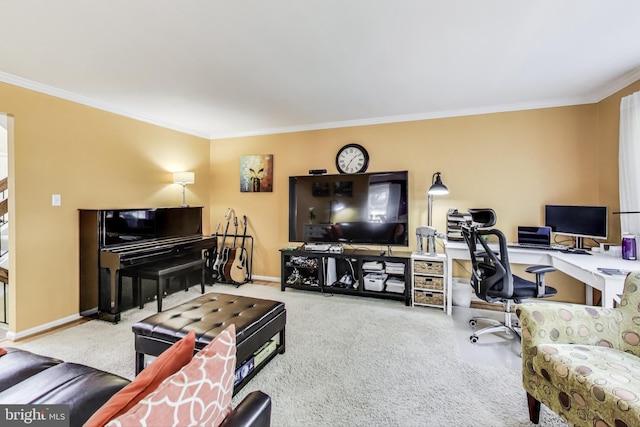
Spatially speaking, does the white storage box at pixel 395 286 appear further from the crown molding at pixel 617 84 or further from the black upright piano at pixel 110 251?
the crown molding at pixel 617 84

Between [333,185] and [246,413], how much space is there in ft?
10.9

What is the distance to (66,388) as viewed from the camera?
1184mm

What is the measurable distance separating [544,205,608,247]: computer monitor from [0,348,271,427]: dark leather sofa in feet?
11.6

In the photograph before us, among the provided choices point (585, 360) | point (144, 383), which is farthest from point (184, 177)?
point (585, 360)

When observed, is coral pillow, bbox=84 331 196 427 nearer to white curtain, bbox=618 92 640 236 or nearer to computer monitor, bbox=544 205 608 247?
white curtain, bbox=618 92 640 236

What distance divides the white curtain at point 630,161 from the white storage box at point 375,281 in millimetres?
2349

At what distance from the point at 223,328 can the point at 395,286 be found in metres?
2.35

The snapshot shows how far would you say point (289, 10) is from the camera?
1777 mm

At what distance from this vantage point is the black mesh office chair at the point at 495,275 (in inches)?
97.3

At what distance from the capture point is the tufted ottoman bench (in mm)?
1844

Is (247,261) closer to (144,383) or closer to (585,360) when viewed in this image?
(144,383)

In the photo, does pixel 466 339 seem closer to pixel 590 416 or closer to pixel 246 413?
pixel 590 416

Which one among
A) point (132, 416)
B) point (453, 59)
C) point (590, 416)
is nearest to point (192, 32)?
point (453, 59)

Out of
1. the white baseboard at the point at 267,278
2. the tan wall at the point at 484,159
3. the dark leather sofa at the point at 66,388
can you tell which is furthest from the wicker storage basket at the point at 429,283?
the dark leather sofa at the point at 66,388
